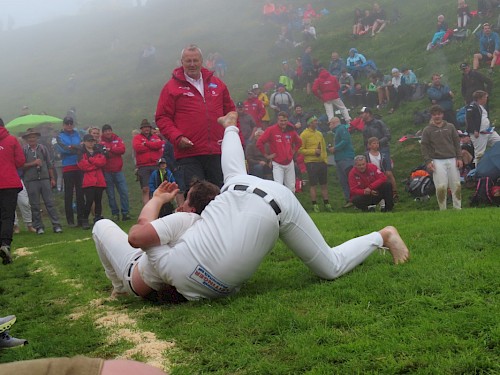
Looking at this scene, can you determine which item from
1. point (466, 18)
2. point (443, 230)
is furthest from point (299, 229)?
point (466, 18)

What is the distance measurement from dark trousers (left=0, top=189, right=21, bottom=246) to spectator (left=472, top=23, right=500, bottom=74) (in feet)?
56.3

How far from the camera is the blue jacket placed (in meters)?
14.7

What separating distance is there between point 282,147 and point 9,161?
6.33 meters

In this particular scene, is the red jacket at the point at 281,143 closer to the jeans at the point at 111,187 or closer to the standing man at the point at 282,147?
the standing man at the point at 282,147

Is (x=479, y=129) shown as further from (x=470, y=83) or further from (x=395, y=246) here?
(x=395, y=246)

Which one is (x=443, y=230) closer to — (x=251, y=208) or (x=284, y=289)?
(x=284, y=289)

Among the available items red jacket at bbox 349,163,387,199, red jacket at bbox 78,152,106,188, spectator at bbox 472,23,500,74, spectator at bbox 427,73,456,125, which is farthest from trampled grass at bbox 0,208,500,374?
spectator at bbox 472,23,500,74

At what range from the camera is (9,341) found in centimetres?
482

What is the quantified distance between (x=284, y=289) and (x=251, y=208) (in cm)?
93

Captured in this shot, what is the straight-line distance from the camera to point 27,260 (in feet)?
31.5

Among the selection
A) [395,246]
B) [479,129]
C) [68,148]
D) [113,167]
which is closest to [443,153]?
[479,129]

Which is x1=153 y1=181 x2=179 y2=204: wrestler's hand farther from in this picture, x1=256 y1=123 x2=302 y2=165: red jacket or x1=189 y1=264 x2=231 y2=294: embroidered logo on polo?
x1=256 y1=123 x2=302 y2=165: red jacket

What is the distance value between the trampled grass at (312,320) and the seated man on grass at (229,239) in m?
0.21

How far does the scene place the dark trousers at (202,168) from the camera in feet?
25.0
